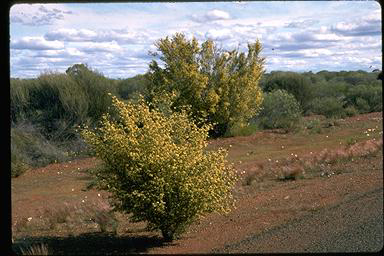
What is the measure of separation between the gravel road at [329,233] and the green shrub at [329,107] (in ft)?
90.0

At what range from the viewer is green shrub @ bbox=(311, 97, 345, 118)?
38.1 meters

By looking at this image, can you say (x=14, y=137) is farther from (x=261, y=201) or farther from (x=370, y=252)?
(x=370, y=252)

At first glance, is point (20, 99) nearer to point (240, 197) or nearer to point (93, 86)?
point (93, 86)

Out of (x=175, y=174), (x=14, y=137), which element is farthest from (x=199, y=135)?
(x=14, y=137)

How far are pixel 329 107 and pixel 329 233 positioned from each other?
1214 inches

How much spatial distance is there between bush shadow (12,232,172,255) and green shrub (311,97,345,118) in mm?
29344

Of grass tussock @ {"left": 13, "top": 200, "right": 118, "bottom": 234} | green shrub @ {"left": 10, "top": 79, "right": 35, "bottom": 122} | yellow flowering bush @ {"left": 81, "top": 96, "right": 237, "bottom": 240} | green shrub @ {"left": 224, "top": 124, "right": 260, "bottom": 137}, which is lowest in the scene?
grass tussock @ {"left": 13, "top": 200, "right": 118, "bottom": 234}

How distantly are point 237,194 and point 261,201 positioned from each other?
4.41ft

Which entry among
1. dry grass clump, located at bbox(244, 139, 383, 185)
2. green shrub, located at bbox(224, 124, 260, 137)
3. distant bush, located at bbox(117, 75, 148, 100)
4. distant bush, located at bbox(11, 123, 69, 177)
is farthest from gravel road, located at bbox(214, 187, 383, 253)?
distant bush, located at bbox(117, 75, 148, 100)

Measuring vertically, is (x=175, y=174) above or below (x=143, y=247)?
above

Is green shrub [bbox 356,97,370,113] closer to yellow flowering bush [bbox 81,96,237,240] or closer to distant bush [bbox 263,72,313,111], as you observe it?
distant bush [bbox 263,72,313,111]

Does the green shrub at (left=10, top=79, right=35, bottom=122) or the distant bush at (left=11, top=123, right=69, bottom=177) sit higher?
the green shrub at (left=10, top=79, right=35, bottom=122)

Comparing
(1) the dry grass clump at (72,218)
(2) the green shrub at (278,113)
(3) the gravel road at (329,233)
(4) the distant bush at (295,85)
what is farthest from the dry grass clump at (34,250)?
(4) the distant bush at (295,85)

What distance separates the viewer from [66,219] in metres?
11.7
